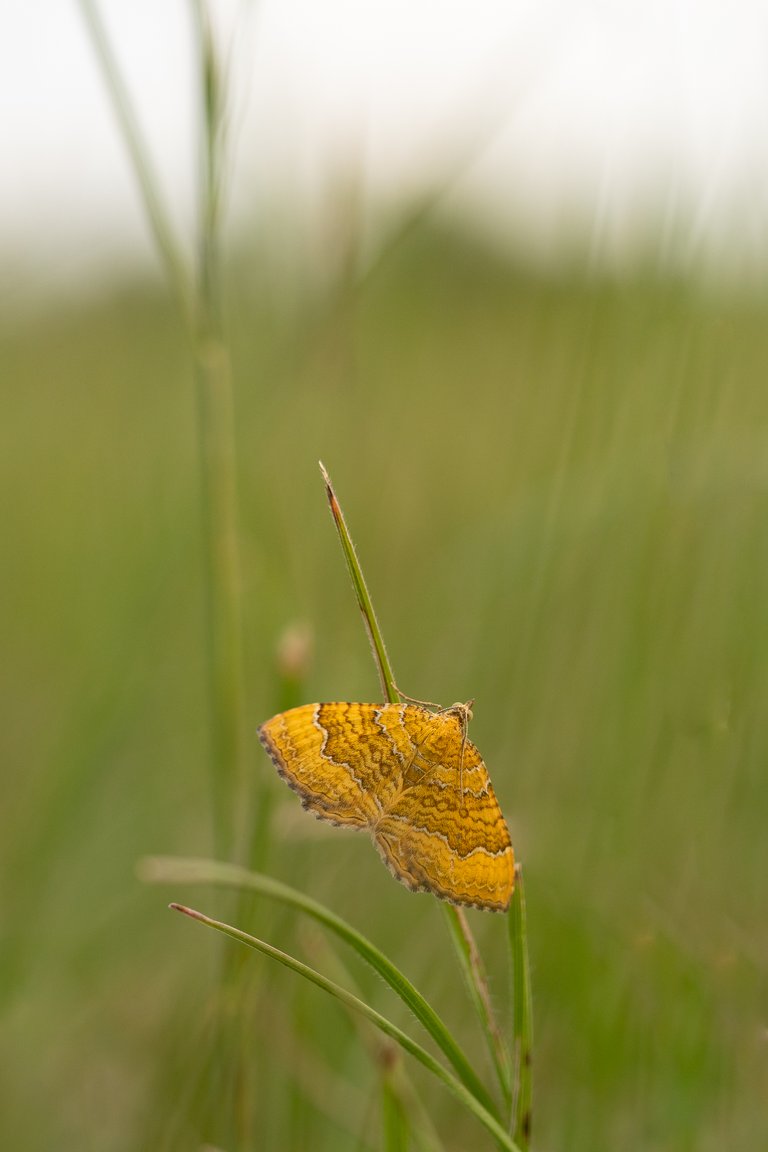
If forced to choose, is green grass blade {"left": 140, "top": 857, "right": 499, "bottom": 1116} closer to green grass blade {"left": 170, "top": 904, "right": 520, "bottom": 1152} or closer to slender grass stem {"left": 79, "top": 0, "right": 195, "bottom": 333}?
green grass blade {"left": 170, "top": 904, "right": 520, "bottom": 1152}

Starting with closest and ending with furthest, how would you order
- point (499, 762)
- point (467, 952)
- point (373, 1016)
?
point (373, 1016), point (467, 952), point (499, 762)

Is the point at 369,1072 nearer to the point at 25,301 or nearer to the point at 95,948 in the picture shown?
the point at 95,948

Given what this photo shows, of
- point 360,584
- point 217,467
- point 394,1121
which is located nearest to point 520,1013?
point 394,1121

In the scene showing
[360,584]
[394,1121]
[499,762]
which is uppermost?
[360,584]

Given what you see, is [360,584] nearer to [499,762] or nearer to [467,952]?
[467,952]

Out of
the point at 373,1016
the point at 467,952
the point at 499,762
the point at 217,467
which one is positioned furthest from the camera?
the point at 499,762

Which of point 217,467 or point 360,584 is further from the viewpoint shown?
point 217,467

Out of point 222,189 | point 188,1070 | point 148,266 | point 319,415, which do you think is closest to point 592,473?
point 319,415
